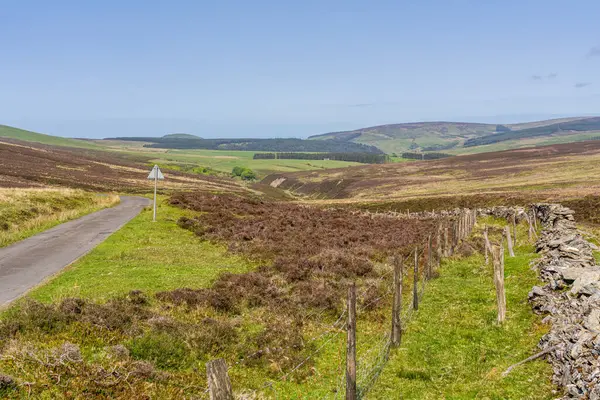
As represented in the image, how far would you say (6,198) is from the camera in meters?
34.8

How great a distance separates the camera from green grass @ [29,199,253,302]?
1673cm

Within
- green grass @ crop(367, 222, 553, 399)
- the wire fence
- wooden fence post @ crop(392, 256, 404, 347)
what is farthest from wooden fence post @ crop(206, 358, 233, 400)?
wooden fence post @ crop(392, 256, 404, 347)

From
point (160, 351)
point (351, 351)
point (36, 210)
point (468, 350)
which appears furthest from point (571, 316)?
point (36, 210)

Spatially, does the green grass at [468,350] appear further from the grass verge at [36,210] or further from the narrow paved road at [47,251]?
the grass verge at [36,210]

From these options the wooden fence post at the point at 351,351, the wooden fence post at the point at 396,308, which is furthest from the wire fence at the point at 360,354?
the wooden fence post at the point at 351,351

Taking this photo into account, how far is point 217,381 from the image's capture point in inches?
239

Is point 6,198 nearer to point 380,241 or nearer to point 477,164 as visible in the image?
point 380,241

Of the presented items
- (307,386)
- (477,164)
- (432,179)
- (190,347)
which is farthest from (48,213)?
(477,164)

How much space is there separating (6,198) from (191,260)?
68.9 ft

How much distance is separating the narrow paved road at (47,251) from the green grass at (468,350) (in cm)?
1305

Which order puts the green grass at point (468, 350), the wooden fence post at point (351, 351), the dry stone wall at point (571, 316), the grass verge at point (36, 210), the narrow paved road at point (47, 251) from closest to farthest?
the dry stone wall at point (571, 316) < the wooden fence post at point (351, 351) < the green grass at point (468, 350) < the narrow paved road at point (47, 251) < the grass verge at point (36, 210)

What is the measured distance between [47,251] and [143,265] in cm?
592

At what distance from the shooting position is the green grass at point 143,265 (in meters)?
16.7

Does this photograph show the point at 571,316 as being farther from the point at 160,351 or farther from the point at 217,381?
the point at 160,351
